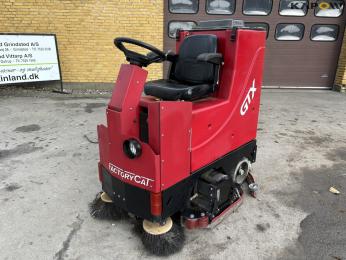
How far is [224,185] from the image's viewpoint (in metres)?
2.40

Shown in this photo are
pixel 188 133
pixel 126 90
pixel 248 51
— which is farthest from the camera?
pixel 248 51

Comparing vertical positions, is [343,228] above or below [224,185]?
below

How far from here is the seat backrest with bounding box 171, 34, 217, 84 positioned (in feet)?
8.21

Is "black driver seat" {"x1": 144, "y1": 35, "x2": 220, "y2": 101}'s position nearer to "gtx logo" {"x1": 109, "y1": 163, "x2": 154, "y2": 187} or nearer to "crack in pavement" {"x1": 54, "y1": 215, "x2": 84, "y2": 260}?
"gtx logo" {"x1": 109, "y1": 163, "x2": 154, "y2": 187}

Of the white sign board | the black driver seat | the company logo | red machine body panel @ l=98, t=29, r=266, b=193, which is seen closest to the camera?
red machine body panel @ l=98, t=29, r=266, b=193

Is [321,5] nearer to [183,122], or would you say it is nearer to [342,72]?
[342,72]

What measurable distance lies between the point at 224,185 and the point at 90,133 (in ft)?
9.23

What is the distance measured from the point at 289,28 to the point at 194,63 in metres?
6.25

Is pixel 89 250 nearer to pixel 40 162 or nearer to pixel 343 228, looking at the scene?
pixel 40 162

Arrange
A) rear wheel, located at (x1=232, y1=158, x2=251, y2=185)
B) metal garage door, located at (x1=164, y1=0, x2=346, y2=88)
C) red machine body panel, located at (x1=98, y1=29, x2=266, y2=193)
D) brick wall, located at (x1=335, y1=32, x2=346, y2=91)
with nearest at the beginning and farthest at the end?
red machine body panel, located at (x1=98, y1=29, x2=266, y2=193)
rear wheel, located at (x1=232, y1=158, x2=251, y2=185)
metal garage door, located at (x1=164, y1=0, x2=346, y2=88)
brick wall, located at (x1=335, y1=32, x2=346, y2=91)

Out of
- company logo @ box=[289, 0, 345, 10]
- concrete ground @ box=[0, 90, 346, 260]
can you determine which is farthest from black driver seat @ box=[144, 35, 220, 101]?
company logo @ box=[289, 0, 345, 10]

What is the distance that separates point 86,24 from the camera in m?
6.99

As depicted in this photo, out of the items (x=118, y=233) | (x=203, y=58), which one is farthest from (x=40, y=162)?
(x=203, y=58)

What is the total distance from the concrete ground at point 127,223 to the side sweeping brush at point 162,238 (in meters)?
0.06
